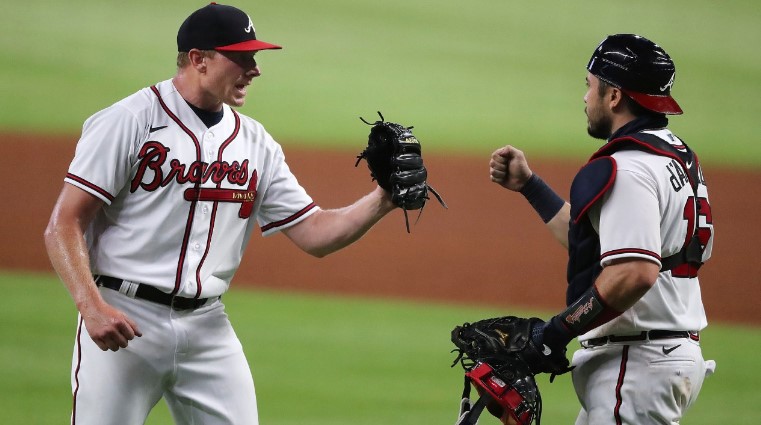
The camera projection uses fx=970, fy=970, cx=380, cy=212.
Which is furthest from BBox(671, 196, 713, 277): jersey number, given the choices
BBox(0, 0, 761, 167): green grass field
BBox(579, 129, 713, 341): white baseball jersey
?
BBox(0, 0, 761, 167): green grass field

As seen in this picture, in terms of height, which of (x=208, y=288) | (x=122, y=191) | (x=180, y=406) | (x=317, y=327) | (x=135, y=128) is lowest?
(x=317, y=327)

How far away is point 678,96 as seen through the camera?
6.80 meters

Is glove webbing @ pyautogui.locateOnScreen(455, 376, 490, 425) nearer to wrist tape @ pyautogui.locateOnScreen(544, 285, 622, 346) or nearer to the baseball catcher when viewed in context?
the baseball catcher

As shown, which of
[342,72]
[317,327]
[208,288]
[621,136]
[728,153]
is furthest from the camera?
[342,72]

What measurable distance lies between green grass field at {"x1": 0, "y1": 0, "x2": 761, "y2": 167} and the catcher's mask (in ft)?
12.8

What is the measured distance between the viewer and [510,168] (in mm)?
3447

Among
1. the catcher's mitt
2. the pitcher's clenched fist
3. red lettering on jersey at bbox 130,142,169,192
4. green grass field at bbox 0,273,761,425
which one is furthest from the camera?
green grass field at bbox 0,273,761,425

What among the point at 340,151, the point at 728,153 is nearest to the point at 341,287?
the point at 340,151

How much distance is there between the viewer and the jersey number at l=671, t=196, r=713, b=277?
2896 mm

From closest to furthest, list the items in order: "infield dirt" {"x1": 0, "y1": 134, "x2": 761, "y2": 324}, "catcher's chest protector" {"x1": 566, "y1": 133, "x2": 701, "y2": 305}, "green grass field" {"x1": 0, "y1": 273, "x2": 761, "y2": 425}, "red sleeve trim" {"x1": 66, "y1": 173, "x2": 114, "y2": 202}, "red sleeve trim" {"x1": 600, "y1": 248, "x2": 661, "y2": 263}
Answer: "red sleeve trim" {"x1": 600, "y1": 248, "x2": 661, "y2": 263}, "catcher's chest protector" {"x1": 566, "y1": 133, "x2": 701, "y2": 305}, "red sleeve trim" {"x1": 66, "y1": 173, "x2": 114, "y2": 202}, "green grass field" {"x1": 0, "y1": 273, "x2": 761, "y2": 425}, "infield dirt" {"x1": 0, "y1": 134, "x2": 761, "y2": 324}

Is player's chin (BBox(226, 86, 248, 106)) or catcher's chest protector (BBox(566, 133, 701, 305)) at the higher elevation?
player's chin (BBox(226, 86, 248, 106))

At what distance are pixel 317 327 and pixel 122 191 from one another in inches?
109

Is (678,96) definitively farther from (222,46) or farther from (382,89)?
(222,46)

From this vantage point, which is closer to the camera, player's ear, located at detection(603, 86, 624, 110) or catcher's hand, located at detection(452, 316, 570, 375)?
catcher's hand, located at detection(452, 316, 570, 375)
